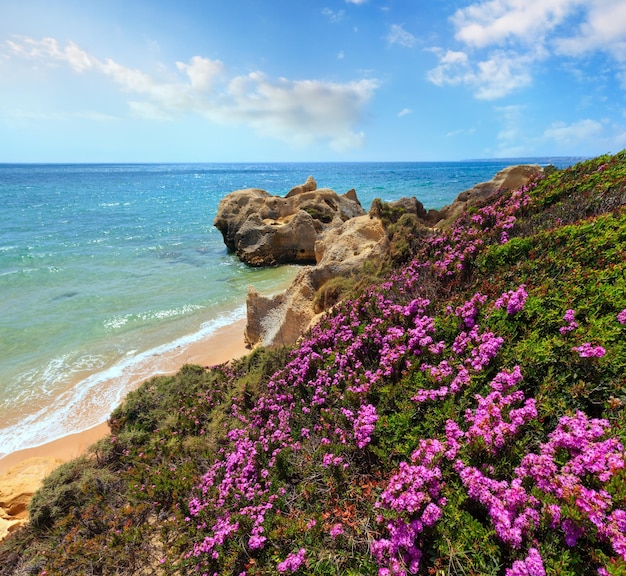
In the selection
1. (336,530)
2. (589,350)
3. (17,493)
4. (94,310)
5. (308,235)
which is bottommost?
(94,310)

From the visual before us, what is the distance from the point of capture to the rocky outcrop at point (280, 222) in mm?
24656

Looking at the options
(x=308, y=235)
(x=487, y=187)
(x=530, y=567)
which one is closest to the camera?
(x=530, y=567)

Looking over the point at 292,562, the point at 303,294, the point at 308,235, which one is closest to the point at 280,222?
the point at 308,235

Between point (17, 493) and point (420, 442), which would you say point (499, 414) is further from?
point (17, 493)

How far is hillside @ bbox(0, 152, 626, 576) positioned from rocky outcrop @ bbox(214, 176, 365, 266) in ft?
58.8

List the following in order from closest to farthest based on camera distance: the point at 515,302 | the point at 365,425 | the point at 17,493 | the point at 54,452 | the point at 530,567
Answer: the point at 530,567, the point at 365,425, the point at 515,302, the point at 17,493, the point at 54,452

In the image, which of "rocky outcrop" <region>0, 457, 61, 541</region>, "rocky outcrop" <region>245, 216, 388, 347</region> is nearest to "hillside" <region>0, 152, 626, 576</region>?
"rocky outcrop" <region>0, 457, 61, 541</region>

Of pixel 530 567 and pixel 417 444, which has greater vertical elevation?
pixel 530 567

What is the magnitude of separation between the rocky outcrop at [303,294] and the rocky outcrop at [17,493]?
5585mm

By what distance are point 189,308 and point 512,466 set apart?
51.7 feet

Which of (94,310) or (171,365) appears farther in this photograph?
(94,310)

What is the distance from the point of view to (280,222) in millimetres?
27609

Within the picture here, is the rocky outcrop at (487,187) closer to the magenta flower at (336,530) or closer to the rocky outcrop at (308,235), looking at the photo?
the rocky outcrop at (308,235)

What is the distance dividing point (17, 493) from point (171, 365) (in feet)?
18.6
